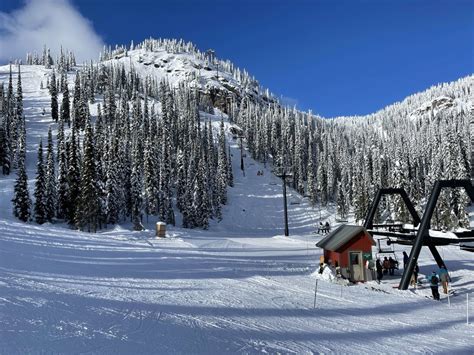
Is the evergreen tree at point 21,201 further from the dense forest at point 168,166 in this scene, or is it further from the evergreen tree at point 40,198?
the evergreen tree at point 40,198

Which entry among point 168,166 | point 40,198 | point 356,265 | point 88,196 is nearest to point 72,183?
point 40,198

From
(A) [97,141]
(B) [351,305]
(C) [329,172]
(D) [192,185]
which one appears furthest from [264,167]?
(B) [351,305]

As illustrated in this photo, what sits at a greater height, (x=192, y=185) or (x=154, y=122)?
(x=154, y=122)

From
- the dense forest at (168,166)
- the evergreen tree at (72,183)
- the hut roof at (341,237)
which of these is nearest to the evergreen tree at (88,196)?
the dense forest at (168,166)

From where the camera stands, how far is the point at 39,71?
197 m

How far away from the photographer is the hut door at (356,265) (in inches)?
914

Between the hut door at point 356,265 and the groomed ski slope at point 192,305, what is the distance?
4.37ft

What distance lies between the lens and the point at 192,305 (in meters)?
12.0

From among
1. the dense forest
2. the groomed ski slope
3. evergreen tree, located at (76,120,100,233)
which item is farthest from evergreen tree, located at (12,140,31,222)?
the groomed ski slope

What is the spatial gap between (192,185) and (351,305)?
61620 millimetres

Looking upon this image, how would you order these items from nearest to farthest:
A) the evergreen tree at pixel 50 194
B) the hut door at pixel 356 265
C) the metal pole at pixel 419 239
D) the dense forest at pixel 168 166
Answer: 1. the metal pole at pixel 419 239
2. the hut door at pixel 356 265
3. the dense forest at pixel 168 166
4. the evergreen tree at pixel 50 194

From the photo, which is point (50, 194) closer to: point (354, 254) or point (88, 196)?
point (88, 196)

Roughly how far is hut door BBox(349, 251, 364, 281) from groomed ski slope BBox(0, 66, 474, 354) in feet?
4.37

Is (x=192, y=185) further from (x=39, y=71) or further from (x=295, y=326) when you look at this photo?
(x=39, y=71)
